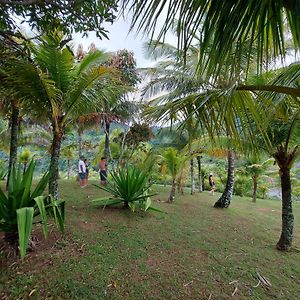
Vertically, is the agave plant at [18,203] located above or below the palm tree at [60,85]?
below

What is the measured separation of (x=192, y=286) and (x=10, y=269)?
276 cm

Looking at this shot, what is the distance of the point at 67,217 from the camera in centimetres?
649

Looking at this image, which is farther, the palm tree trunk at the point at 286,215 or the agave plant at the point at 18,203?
the palm tree trunk at the point at 286,215

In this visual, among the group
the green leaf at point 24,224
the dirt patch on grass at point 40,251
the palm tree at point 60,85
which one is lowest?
the dirt patch on grass at point 40,251

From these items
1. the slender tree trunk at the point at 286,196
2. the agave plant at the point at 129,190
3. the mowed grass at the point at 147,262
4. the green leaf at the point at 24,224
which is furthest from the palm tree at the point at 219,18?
the agave plant at the point at 129,190

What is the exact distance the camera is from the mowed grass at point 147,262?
13.3 feet

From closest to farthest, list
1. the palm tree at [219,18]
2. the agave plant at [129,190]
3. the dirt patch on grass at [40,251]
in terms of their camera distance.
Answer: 1. the palm tree at [219,18]
2. the dirt patch on grass at [40,251]
3. the agave plant at [129,190]

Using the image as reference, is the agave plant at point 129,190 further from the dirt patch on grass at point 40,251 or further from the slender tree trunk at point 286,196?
the slender tree trunk at point 286,196

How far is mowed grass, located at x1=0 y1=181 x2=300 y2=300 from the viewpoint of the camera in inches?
160

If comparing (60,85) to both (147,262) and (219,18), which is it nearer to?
(147,262)

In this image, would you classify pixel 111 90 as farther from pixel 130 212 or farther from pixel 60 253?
pixel 60 253

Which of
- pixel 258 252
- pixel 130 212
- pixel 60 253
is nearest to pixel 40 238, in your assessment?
pixel 60 253

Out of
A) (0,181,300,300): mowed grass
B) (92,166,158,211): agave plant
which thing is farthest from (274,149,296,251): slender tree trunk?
(92,166,158,211): agave plant

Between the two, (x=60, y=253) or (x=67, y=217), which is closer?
(x=60, y=253)
